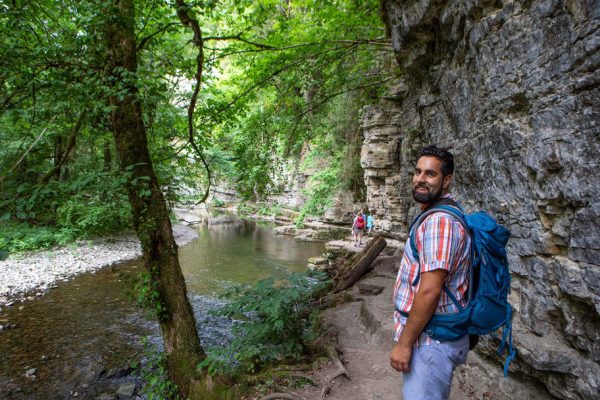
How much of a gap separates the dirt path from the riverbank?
571cm

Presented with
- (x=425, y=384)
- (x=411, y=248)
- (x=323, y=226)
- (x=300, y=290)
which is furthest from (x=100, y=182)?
(x=323, y=226)

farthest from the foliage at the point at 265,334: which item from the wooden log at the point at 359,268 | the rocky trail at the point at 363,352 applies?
the wooden log at the point at 359,268

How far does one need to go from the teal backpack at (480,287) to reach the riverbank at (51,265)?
25.7 ft

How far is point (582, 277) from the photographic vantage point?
7.77 feet

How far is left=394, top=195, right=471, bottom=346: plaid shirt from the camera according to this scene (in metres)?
1.69

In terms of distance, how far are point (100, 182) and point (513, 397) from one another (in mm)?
4464

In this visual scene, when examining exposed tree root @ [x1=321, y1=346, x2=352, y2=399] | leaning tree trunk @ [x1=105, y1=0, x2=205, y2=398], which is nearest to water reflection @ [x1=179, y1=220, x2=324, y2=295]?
leaning tree trunk @ [x1=105, y1=0, x2=205, y2=398]

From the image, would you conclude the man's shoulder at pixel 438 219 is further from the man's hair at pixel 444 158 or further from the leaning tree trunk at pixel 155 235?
the leaning tree trunk at pixel 155 235

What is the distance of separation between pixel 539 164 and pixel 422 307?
6.29ft

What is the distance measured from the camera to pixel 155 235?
4195 millimetres

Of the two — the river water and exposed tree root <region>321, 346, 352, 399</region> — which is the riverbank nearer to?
the river water

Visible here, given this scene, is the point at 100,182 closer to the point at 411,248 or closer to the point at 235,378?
the point at 235,378

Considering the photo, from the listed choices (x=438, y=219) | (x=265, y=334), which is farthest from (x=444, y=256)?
(x=265, y=334)

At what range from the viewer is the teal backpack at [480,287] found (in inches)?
67.4
